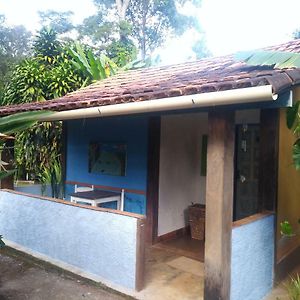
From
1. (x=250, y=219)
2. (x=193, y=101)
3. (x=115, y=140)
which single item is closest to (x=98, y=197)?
(x=115, y=140)

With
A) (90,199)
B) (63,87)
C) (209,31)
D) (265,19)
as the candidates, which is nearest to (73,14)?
(209,31)

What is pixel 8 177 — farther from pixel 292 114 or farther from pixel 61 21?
pixel 61 21

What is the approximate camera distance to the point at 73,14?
31.8m

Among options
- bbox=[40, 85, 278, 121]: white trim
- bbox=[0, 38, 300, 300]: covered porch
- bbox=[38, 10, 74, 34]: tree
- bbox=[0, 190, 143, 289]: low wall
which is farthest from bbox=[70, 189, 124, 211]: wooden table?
bbox=[38, 10, 74, 34]: tree

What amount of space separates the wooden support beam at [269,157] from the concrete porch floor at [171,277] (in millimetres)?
A: 1420

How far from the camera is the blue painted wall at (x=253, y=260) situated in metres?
4.09

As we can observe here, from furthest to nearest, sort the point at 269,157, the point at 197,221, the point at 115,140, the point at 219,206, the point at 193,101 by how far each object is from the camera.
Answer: the point at 115,140, the point at 197,221, the point at 269,157, the point at 219,206, the point at 193,101

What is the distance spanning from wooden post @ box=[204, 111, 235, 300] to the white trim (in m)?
0.42

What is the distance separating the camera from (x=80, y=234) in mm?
5195

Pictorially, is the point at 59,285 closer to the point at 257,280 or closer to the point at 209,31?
the point at 257,280

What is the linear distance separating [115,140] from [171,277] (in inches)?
124

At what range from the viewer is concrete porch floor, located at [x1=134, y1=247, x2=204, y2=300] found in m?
4.44

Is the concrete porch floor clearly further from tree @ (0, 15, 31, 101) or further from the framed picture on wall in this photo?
tree @ (0, 15, 31, 101)

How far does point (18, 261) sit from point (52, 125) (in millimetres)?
4990
